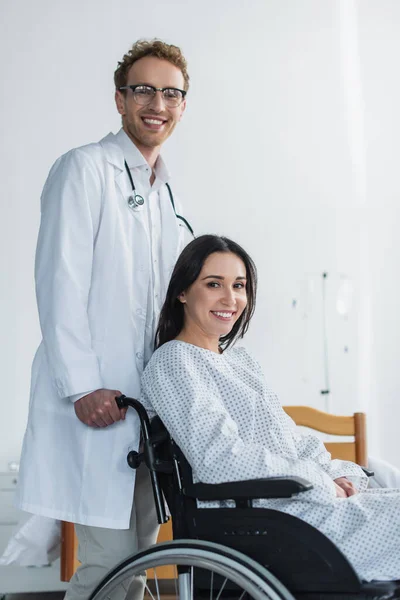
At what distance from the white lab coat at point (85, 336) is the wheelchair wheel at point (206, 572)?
0.19 metres

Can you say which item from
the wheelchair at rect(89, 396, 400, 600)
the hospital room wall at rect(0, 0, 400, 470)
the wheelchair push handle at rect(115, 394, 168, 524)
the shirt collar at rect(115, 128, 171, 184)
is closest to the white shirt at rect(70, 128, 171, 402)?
the shirt collar at rect(115, 128, 171, 184)

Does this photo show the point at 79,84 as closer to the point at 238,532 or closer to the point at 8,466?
the point at 8,466

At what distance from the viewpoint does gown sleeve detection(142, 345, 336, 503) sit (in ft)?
4.55

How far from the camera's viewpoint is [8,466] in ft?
10.9

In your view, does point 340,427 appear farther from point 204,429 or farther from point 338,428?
point 204,429

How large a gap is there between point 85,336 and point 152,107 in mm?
548

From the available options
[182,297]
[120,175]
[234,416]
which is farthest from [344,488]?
[120,175]

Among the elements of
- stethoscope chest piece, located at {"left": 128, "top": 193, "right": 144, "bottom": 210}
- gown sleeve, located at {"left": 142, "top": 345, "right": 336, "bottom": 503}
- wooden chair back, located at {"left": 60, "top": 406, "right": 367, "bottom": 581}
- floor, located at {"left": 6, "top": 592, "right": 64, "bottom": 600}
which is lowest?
floor, located at {"left": 6, "top": 592, "right": 64, "bottom": 600}

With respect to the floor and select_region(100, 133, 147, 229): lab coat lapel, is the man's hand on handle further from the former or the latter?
the floor

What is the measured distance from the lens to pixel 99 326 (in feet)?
5.40

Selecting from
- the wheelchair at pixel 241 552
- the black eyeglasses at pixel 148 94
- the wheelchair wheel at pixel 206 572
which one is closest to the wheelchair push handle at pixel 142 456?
the wheelchair at pixel 241 552

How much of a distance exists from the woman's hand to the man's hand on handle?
0.45 m

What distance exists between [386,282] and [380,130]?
2.49 ft

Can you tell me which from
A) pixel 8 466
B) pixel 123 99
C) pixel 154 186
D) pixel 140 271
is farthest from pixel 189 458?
pixel 8 466
